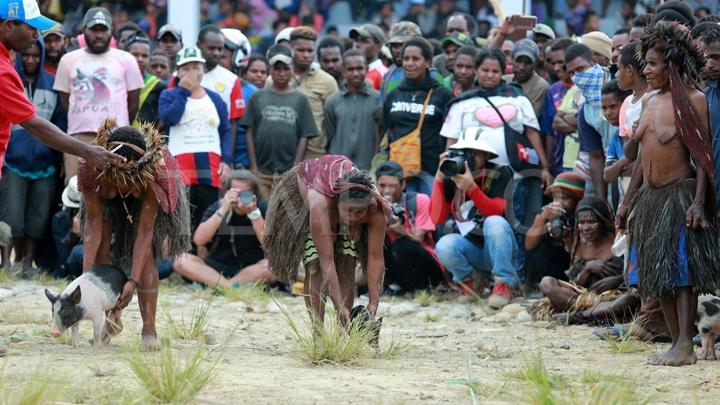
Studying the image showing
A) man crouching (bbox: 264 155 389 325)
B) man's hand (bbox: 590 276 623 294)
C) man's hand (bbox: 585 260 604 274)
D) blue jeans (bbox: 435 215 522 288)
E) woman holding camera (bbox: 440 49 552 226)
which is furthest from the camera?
woman holding camera (bbox: 440 49 552 226)

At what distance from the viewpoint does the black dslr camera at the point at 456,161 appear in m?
9.65

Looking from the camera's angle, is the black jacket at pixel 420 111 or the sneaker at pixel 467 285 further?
the black jacket at pixel 420 111

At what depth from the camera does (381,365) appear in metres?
6.51

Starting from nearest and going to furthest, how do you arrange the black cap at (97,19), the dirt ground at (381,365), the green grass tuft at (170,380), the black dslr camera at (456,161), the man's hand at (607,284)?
the green grass tuft at (170,380)
the dirt ground at (381,365)
the man's hand at (607,284)
the black dslr camera at (456,161)
the black cap at (97,19)

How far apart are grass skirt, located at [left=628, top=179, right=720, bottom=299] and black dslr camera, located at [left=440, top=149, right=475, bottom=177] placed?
294 centimetres

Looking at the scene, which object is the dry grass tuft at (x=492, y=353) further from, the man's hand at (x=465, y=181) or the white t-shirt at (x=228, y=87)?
the white t-shirt at (x=228, y=87)

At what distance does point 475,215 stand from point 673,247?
3.51 m

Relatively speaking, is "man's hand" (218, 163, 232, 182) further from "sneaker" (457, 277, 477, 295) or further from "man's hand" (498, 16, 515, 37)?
"man's hand" (498, 16, 515, 37)

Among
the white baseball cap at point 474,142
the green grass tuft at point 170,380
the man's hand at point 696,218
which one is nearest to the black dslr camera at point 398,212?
the white baseball cap at point 474,142

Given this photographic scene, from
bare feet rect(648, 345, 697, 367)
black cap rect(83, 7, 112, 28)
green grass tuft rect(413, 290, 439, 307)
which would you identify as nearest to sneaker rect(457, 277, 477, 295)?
green grass tuft rect(413, 290, 439, 307)

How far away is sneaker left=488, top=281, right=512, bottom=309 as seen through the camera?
962 cm

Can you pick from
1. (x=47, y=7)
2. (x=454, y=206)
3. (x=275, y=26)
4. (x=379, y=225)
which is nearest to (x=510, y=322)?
(x=454, y=206)

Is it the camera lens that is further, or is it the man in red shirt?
the camera lens

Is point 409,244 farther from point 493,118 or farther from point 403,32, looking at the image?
point 403,32
